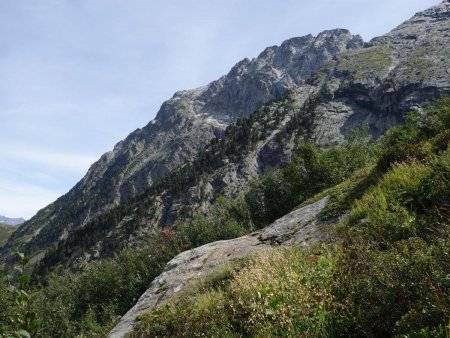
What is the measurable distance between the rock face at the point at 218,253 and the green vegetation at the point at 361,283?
1.50m

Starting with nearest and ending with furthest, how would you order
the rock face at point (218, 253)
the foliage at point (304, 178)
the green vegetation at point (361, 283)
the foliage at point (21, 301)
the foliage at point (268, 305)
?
the foliage at point (21, 301)
the green vegetation at point (361, 283)
the foliage at point (268, 305)
the rock face at point (218, 253)
the foliage at point (304, 178)

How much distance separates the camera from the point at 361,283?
6152 mm

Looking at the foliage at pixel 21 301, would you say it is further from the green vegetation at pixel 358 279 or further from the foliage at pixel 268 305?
the foliage at pixel 268 305

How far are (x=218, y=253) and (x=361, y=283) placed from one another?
29.4 ft

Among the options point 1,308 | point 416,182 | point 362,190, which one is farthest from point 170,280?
point 1,308

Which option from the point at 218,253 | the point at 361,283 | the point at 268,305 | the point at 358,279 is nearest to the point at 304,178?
the point at 218,253

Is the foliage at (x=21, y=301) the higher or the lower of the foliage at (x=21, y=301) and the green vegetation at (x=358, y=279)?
the higher

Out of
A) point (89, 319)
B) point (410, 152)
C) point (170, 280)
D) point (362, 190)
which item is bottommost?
point (89, 319)

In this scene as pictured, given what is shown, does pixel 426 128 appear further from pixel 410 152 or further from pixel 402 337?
pixel 402 337

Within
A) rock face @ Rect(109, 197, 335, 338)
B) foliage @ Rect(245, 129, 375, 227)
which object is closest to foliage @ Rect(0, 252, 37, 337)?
rock face @ Rect(109, 197, 335, 338)

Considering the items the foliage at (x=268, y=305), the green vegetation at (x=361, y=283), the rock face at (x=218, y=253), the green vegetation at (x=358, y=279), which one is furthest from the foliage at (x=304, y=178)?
the foliage at (x=268, y=305)

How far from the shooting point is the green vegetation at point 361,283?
5.38 meters

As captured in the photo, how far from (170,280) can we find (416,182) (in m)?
9.53

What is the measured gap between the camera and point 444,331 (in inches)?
172
